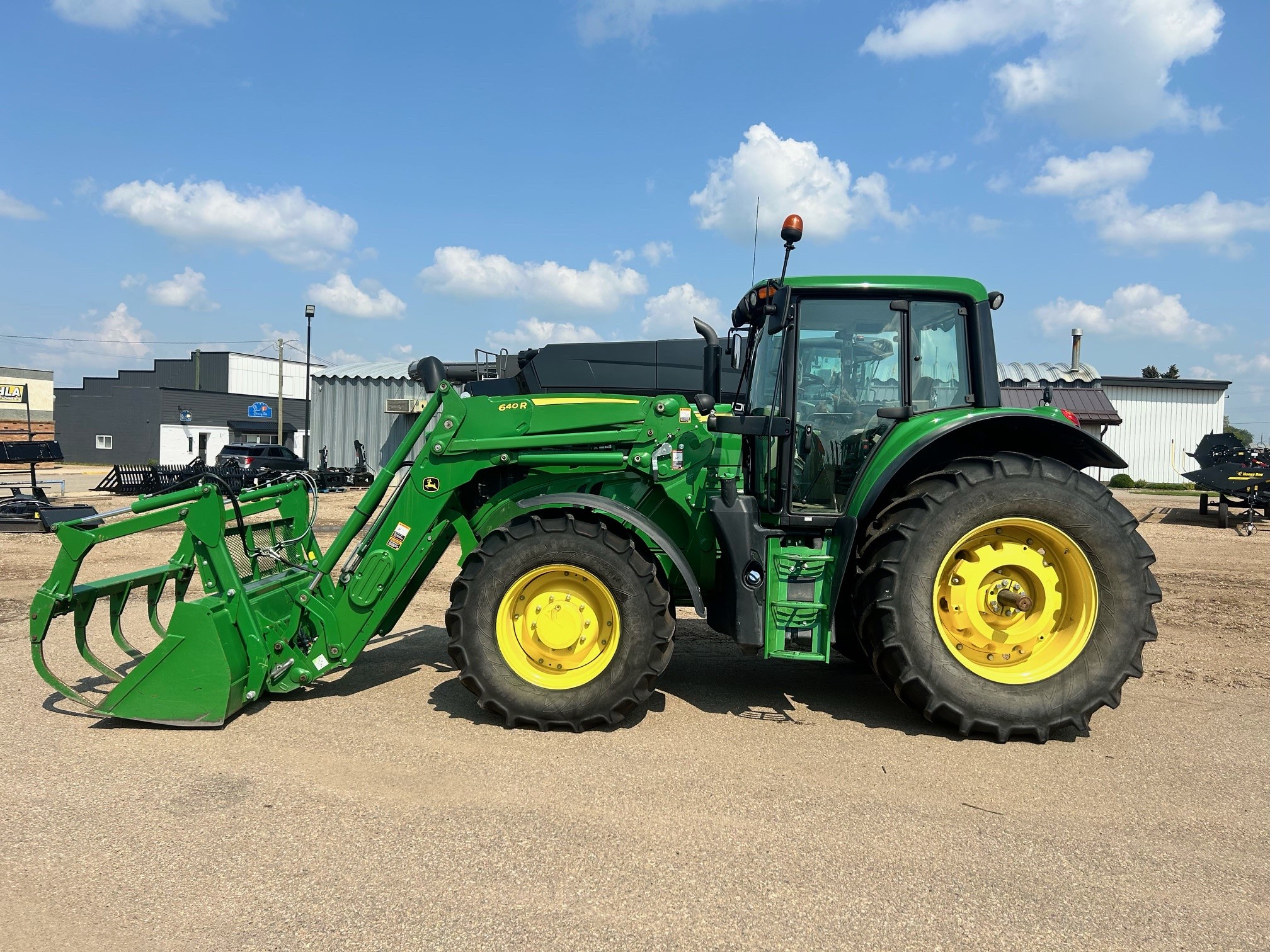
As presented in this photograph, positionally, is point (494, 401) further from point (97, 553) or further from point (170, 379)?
point (170, 379)

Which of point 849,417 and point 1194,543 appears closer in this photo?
point 849,417

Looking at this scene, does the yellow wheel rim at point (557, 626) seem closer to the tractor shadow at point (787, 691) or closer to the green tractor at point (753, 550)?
the green tractor at point (753, 550)

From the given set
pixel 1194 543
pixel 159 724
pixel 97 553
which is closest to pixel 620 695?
pixel 159 724

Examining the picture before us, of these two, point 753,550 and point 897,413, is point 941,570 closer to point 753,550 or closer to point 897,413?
point 897,413

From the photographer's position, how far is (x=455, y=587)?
4387mm

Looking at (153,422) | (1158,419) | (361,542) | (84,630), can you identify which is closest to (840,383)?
(361,542)

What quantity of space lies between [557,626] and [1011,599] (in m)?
2.43

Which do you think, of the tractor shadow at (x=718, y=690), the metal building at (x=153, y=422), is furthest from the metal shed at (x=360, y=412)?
the tractor shadow at (x=718, y=690)

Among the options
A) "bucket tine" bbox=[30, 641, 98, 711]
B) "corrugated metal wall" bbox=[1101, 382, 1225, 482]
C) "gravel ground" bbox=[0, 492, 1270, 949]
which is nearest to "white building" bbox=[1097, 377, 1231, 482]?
"corrugated metal wall" bbox=[1101, 382, 1225, 482]

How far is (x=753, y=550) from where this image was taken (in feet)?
14.4

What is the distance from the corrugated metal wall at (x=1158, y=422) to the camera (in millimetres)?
26891

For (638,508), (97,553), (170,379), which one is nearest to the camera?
(638,508)

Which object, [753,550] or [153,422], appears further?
[153,422]

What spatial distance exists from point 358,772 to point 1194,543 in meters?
13.6
